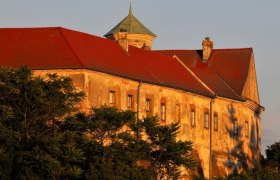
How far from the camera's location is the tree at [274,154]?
300 ft

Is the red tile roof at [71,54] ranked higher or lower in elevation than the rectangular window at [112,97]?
higher

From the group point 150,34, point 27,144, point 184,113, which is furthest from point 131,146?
point 150,34

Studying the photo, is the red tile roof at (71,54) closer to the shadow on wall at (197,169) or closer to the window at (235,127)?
the shadow on wall at (197,169)

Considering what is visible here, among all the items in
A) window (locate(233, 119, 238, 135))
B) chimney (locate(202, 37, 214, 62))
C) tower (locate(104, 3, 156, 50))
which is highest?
tower (locate(104, 3, 156, 50))

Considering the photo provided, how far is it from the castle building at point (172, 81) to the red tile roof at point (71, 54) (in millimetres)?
58

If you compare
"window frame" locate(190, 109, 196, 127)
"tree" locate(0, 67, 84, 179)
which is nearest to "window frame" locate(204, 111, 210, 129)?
"window frame" locate(190, 109, 196, 127)

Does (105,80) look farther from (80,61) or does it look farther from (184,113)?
(184,113)

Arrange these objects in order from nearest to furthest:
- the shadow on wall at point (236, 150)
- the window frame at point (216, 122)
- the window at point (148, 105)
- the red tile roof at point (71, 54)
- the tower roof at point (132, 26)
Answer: the red tile roof at point (71, 54) < the window at point (148, 105) < the window frame at point (216, 122) < the shadow on wall at point (236, 150) < the tower roof at point (132, 26)

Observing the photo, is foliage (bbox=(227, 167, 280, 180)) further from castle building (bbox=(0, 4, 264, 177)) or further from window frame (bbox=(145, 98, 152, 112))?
window frame (bbox=(145, 98, 152, 112))

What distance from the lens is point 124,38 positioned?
8044cm

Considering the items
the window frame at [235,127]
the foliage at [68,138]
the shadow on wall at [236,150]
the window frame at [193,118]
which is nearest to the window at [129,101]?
the foliage at [68,138]

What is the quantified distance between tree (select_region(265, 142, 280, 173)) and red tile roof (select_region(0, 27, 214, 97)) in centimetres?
1341

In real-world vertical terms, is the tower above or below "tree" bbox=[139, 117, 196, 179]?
Answer: above

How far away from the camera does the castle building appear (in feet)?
237
